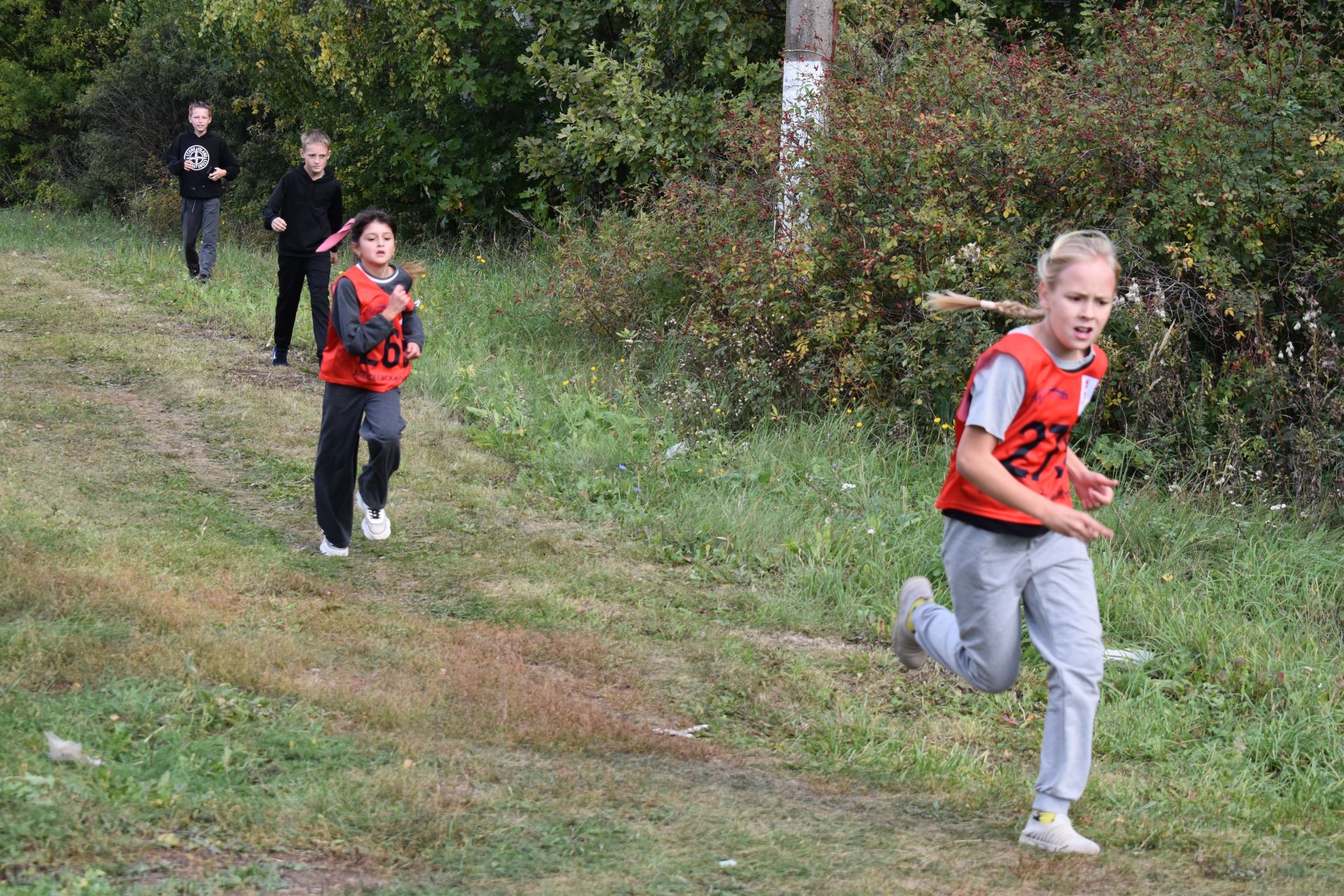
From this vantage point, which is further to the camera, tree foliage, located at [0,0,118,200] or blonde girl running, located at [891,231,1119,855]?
tree foliage, located at [0,0,118,200]

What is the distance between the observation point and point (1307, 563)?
265 inches

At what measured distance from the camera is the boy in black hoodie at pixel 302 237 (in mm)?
10867

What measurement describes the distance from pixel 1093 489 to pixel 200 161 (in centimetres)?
1272

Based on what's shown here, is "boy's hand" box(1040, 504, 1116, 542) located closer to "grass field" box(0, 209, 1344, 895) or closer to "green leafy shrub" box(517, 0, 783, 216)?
"grass field" box(0, 209, 1344, 895)

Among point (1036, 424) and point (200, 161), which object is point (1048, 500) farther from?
point (200, 161)

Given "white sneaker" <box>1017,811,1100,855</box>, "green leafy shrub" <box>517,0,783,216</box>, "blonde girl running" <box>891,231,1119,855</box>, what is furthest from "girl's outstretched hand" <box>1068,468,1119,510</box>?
"green leafy shrub" <box>517,0,783,216</box>

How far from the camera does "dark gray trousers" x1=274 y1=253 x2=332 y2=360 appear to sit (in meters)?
10.8

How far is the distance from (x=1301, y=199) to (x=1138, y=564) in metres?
2.58

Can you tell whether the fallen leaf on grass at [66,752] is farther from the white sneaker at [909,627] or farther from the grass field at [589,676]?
the white sneaker at [909,627]

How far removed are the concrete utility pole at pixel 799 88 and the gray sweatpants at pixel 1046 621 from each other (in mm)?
5536

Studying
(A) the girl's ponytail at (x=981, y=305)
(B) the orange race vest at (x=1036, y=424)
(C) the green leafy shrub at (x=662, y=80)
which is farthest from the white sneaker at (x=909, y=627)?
(C) the green leafy shrub at (x=662, y=80)

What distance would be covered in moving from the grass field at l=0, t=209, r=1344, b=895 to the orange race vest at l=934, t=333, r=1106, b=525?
1127mm

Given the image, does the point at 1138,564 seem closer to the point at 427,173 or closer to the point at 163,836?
the point at 163,836

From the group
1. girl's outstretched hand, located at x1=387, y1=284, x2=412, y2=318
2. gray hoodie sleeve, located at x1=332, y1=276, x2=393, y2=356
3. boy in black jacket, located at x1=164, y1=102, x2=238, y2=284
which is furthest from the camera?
boy in black jacket, located at x1=164, y1=102, x2=238, y2=284
